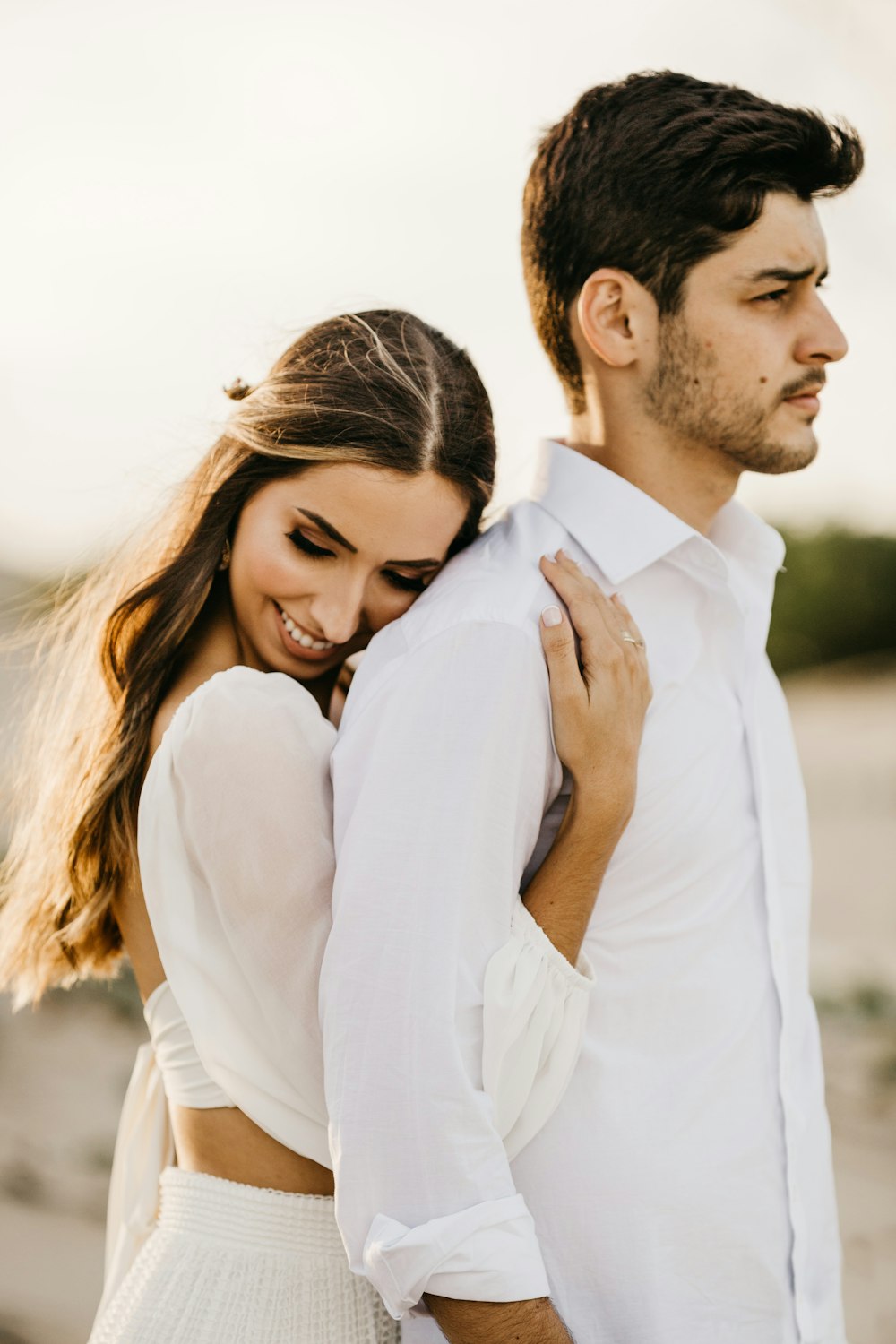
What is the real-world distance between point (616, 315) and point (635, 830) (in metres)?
0.88

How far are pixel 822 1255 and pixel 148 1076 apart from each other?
1136 mm

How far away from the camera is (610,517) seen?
2025 mm

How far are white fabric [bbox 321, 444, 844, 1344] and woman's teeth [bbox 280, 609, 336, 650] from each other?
0.21 m

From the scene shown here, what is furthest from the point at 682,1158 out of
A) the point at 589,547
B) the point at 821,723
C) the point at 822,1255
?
the point at 821,723

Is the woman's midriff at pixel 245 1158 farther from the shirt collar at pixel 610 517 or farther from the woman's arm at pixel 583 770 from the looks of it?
the shirt collar at pixel 610 517

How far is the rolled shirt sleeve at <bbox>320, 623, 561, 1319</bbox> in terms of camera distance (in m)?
1.52

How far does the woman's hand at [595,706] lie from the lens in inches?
68.4

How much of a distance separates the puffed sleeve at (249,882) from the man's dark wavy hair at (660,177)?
3.01 ft

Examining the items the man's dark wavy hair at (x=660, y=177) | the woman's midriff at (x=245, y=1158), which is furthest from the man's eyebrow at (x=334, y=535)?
the woman's midriff at (x=245, y=1158)

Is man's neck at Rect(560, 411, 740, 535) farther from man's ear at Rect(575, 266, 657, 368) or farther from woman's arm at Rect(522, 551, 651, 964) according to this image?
woman's arm at Rect(522, 551, 651, 964)

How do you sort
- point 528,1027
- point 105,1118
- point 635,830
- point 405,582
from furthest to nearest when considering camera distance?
point 105,1118, point 405,582, point 635,830, point 528,1027

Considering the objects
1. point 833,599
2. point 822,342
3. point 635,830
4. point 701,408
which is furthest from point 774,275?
point 833,599

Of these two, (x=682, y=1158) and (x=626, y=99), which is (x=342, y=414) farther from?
(x=682, y=1158)

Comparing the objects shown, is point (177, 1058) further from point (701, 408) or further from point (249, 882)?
point (701, 408)
